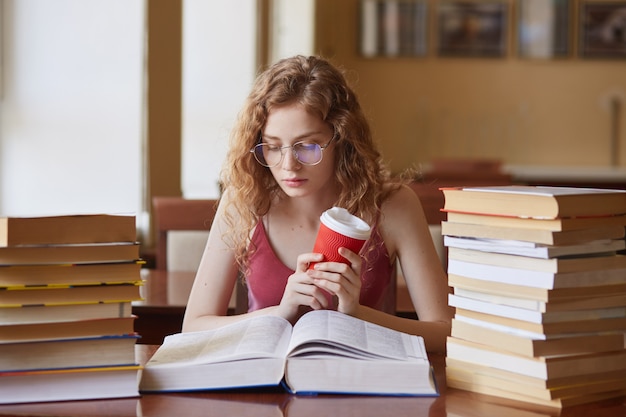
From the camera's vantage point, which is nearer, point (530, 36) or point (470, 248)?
point (470, 248)

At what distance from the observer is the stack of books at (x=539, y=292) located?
1429 millimetres

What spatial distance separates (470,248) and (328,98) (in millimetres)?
793

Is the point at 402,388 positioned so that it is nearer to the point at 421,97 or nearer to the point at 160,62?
the point at 160,62

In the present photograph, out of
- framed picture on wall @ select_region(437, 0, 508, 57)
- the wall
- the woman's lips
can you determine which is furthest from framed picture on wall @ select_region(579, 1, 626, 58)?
the woman's lips

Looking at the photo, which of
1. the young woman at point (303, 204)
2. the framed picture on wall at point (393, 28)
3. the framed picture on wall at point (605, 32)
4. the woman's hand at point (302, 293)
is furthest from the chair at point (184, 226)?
the framed picture on wall at point (605, 32)


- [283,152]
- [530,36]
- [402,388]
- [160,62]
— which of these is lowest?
[402,388]

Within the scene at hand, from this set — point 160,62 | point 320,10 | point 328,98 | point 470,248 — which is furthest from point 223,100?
point 470,248

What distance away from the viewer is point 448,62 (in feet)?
31.3

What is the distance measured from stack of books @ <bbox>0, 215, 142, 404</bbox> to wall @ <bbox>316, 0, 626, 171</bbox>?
8.12 metres

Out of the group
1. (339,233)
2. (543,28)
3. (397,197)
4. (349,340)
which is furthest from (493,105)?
(349,340)

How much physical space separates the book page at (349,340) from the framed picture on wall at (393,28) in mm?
8118

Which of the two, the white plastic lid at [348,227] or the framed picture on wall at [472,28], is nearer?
the white plastic lid at [348,227]

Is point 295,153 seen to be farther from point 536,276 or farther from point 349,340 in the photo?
point 536,276

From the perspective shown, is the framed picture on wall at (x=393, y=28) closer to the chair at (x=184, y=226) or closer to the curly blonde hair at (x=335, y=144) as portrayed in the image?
the chair at (x=184, y=226)
